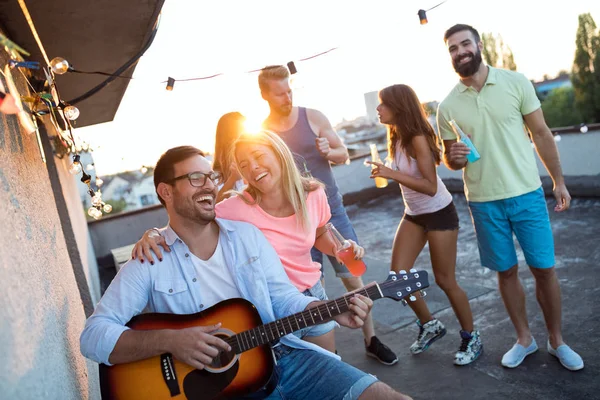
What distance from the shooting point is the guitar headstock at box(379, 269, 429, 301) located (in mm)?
2080

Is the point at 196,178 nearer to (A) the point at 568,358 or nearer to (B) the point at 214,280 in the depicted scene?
(B) the point at 214,280

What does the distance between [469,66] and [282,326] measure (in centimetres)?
200

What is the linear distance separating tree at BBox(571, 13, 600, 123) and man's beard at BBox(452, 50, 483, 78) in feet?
91.5

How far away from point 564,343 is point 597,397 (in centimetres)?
50

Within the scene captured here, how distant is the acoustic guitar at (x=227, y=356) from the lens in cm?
204

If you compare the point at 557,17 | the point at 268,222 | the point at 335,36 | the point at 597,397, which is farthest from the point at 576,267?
the point at 557,17

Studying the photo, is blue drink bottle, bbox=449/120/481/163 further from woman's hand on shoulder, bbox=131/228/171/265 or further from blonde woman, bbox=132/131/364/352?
woman's hand on shoulder, bbox=131/228/171/265

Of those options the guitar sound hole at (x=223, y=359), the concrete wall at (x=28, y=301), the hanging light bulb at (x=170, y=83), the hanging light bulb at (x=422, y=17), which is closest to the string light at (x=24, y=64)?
the concrete wall at (x=28, y=301)

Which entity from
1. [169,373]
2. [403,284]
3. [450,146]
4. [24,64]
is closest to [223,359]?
[169,373]

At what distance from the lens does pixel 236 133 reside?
3684 mm

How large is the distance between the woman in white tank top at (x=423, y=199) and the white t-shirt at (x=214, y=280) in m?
1.46

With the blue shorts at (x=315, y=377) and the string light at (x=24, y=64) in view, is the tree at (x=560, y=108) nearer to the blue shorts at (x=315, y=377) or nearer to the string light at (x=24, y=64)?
the blue shorts at (x=315, y=377)

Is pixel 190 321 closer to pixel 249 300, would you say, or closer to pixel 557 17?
pixel 249 300

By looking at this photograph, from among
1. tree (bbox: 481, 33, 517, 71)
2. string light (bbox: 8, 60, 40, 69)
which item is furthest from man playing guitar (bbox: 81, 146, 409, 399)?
tree (bbox: 481, 33, 517, 71)
